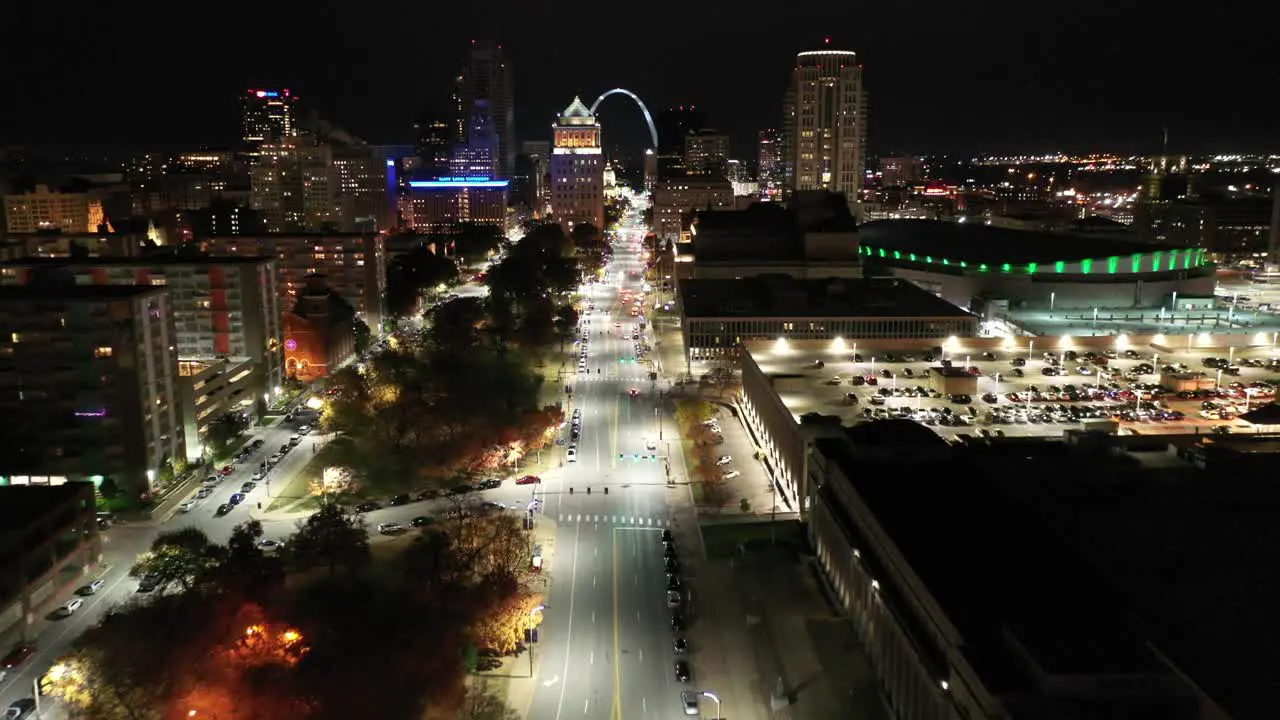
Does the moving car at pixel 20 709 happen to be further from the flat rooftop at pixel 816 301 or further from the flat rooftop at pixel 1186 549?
the flat rooftop at pixel 816 301

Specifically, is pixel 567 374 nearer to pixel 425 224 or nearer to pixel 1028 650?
pixel 1028 650

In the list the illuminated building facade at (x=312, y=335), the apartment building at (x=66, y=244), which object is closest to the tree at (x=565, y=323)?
the illuminated building facade at (x=312, y=335)

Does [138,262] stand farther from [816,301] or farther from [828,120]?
[828,120]

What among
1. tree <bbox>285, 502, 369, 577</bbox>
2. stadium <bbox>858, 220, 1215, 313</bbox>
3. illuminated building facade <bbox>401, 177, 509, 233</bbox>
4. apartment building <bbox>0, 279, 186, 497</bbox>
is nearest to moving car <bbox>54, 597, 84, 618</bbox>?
tree <bbox>285, 502, 369, 577</bbox>

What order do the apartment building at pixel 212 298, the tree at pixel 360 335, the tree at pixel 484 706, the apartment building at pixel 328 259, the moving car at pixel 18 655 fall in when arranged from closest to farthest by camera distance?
the tree at pixel 484 706
the moving car at pixel 18 655
the apartment building at pixel 212 298
the tree at pixel 360 335
the apartment building at pixel 328 259

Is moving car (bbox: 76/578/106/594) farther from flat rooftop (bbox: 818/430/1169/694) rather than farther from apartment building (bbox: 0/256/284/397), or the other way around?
flat rooftop (bbox: 818/430/1169/694)

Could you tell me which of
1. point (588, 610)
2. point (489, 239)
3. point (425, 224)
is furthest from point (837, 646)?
point (425, 224)
